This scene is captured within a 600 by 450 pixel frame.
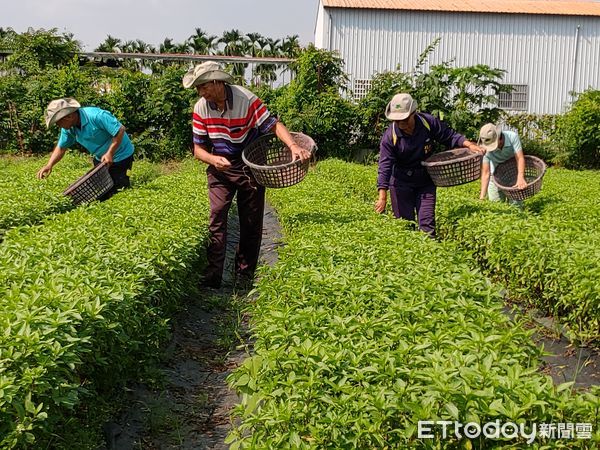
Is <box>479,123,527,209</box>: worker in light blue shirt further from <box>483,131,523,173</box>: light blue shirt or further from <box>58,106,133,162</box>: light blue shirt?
<box>58,106,133,162</box>: light blue shirt

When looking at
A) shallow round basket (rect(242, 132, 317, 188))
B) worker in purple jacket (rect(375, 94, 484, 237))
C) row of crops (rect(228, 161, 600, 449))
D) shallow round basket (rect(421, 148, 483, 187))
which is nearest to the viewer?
row of crops (rect(228, 161, 600, 449))

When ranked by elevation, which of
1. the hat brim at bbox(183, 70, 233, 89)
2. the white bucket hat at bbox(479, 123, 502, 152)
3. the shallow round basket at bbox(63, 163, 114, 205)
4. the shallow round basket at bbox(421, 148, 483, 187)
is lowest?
the shallow round basket at bbox(63, 163, 114, 205)

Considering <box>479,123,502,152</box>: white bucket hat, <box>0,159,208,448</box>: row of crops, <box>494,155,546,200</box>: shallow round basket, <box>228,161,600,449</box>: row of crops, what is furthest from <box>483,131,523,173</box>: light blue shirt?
<box>0,159,208,448</box>: row of crops

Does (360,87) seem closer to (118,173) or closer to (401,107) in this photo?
(118,173)

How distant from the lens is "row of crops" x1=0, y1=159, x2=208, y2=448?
2.62 m

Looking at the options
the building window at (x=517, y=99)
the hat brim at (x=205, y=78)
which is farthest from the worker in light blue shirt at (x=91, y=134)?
the building window at (x=517, y=99)

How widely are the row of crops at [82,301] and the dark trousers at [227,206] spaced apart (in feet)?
0.58

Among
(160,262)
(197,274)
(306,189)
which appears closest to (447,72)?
(306,189)

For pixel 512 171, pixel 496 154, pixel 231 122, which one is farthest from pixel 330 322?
pixel 512 171

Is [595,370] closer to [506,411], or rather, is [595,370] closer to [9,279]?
[506,411]

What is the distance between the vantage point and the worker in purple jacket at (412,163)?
259 inches

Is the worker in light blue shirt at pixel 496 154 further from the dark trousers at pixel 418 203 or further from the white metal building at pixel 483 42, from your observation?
the white metal building at pixel 483 42

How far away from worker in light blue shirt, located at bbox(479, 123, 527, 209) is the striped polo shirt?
301cm

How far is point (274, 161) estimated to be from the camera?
659 centimetres
